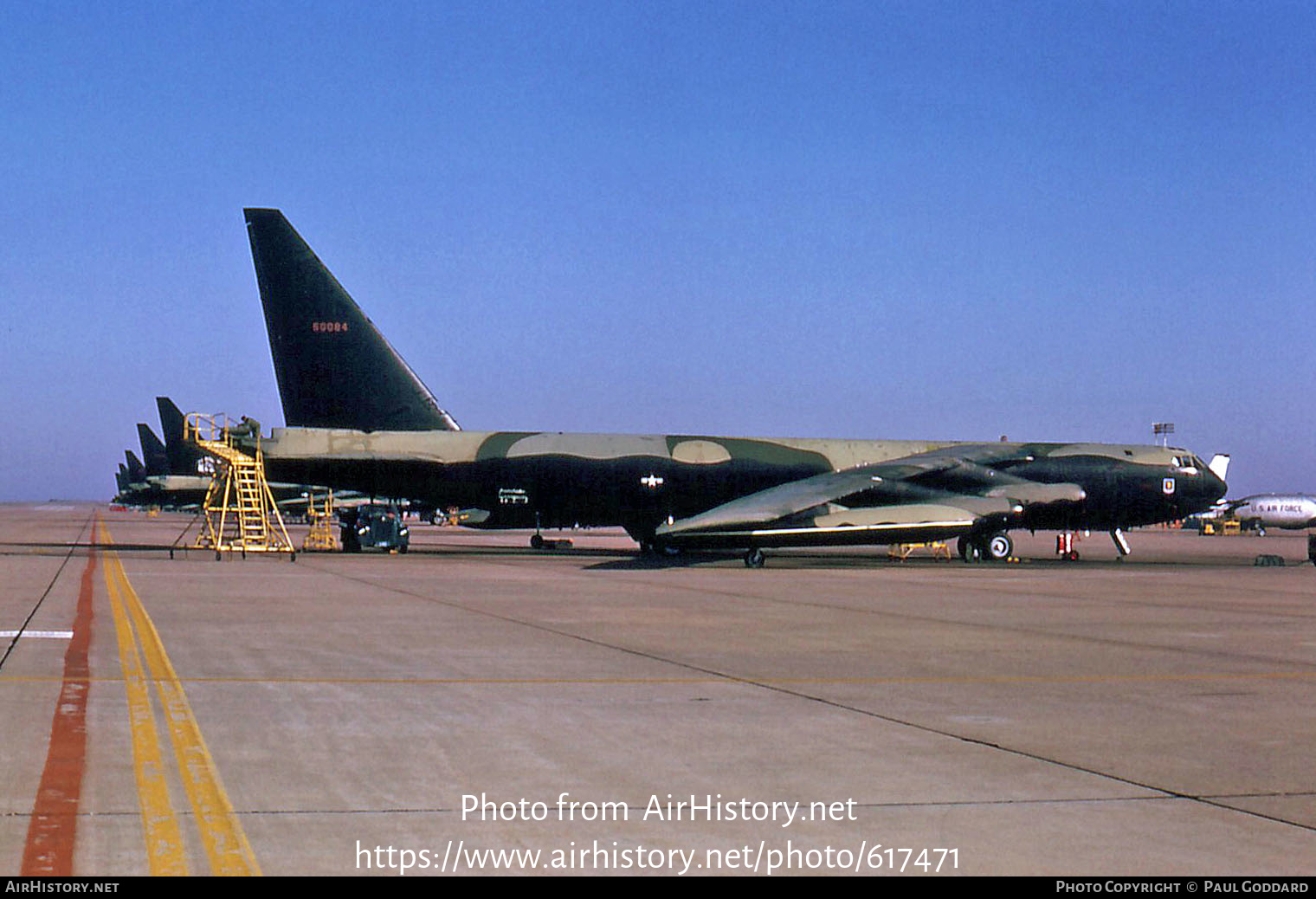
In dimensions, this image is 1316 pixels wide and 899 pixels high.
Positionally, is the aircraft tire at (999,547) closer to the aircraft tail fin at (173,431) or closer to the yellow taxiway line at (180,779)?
the yellow taxiway line at (180,779)

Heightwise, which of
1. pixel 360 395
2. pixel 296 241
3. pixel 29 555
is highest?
pixel 296 241

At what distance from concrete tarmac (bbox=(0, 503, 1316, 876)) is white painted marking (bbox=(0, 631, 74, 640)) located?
318 mm

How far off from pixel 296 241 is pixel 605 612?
21.5 meters

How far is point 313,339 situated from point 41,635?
23010mm

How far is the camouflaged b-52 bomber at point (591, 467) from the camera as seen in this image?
36.3 metres

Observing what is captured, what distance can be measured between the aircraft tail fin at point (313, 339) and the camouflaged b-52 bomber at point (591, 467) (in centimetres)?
3

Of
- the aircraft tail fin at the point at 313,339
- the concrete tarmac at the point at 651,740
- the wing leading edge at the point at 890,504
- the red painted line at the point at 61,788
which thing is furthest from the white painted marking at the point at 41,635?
the aircraft tail fin at the point at 313,339

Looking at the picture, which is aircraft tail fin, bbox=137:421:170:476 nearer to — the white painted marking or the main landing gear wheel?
the main landing gear wheel

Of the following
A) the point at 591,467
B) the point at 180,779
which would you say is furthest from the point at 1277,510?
the point at 180,779

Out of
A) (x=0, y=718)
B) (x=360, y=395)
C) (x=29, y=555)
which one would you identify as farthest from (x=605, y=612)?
(x=29, y=555)

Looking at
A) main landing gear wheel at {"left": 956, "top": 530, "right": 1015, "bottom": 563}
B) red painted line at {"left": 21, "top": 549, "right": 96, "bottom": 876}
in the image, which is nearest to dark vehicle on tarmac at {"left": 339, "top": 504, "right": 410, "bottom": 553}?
main landing gear wheel at {"left": 956, "top": 530, "right": 1015, "bottom": 563}

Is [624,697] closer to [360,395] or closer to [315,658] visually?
[315,658]

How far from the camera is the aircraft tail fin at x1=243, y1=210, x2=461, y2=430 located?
121ft
